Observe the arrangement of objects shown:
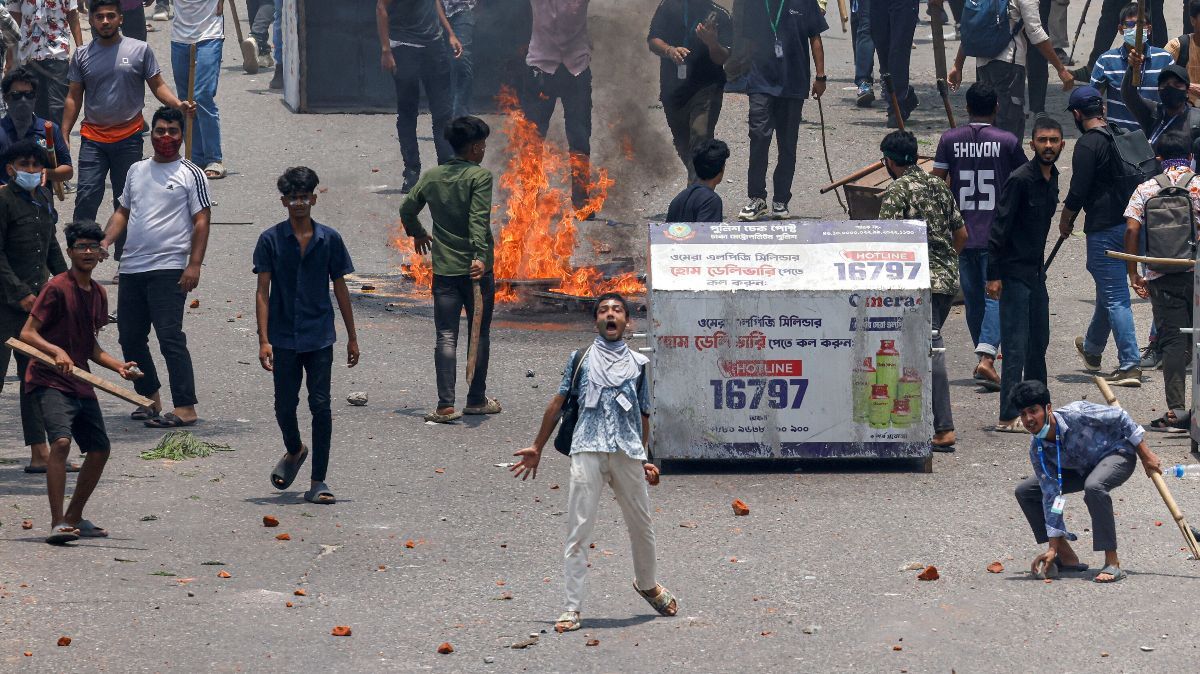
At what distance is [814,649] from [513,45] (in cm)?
1250

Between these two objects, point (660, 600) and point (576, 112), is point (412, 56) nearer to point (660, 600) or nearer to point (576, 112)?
point (576, 112)

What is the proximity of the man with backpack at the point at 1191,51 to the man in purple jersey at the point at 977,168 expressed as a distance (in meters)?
3.46

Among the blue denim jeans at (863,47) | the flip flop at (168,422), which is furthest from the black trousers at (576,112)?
the flip flop at (168,422)

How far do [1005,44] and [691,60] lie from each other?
2.76m

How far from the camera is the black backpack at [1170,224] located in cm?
1105

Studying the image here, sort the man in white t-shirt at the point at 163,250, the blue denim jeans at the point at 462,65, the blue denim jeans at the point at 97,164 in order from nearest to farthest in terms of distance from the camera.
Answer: the man in white t-shirt at the point at 163,250 → the blue denim jeans at the point at 97,164 → the blue denim jeans at the point at 462,65

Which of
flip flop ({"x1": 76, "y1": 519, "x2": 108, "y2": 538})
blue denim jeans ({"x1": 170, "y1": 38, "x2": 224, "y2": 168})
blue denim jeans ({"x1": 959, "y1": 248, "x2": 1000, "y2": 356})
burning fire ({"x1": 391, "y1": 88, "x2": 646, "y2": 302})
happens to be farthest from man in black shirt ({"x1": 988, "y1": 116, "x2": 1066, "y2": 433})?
blue denim jeans ({"x1": 170, "y1": 38, "x2": 224, "y2": 168})

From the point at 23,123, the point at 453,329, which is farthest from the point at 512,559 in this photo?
the point at 23,123

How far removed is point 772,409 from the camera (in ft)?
32.9

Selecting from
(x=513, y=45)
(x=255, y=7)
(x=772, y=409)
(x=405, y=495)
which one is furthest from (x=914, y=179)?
(x=255, y=7)

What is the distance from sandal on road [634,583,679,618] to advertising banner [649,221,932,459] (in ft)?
8.19

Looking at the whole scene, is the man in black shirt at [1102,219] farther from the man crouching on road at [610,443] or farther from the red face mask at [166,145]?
the red face mask at [166,145]

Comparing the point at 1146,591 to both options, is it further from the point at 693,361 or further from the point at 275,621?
the point at 275,621

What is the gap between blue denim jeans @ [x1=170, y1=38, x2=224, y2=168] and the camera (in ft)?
54.8
